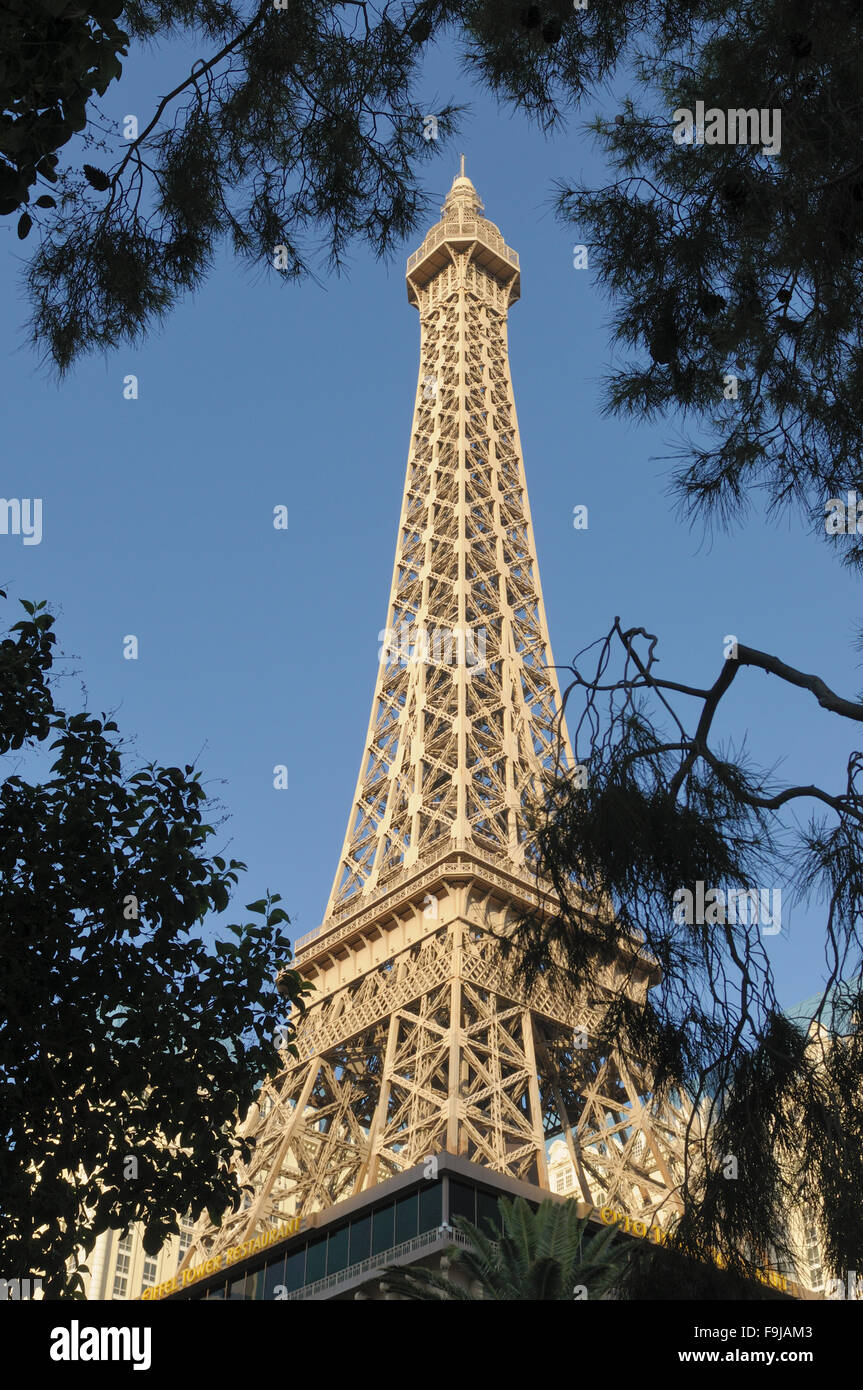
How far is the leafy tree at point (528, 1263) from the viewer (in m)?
23.5

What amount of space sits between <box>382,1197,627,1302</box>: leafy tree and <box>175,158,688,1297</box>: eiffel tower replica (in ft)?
9.19

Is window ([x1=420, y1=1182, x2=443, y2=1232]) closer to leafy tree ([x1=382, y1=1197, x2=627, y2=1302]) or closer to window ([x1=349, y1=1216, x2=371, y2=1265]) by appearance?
window ([x1=349, y1=1216, x2=371, y2=1265])

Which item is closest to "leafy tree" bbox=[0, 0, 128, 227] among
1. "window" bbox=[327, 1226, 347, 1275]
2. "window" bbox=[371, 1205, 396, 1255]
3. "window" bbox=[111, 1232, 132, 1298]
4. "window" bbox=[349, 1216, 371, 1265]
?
"window" bbox=[371, 1205, 396, 1255]

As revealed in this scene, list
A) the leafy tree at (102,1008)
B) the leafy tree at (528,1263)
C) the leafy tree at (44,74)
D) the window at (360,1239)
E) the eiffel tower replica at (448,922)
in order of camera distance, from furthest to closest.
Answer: the eiffel tower replica at (448,922) → the window at (360,1239) → the leafy tree at (528,1263) → the leafy tree at (102,1008) → the leafy tree at (44,74)

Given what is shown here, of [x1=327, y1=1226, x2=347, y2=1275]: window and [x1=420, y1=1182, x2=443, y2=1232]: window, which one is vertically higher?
[x1=420, y1=1182, x2=443, y2=1232]: window

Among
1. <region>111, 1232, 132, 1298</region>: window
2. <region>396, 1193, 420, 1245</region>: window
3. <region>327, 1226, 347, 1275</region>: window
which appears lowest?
<region>111, 1232, 132, 1298</region>: window

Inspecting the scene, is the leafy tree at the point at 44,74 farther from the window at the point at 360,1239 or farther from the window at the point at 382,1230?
the window at the point at 360,1239

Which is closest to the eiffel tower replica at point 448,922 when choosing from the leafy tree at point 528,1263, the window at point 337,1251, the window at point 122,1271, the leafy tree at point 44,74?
the window at point 337,1251

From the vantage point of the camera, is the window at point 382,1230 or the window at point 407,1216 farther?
the window at point 382,1230

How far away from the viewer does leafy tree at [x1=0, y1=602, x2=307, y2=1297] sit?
1198 cm

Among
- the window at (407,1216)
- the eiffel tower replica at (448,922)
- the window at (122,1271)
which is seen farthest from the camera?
the window at (122,1271)

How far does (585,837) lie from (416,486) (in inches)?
2321

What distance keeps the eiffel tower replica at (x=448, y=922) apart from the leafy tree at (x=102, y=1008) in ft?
45.9

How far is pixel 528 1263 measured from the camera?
2472cm
